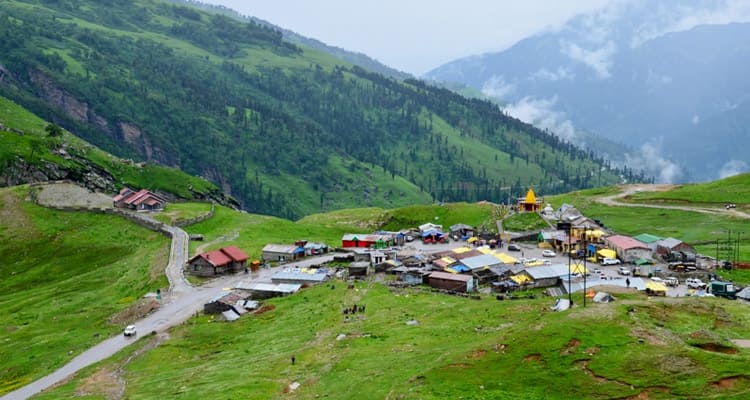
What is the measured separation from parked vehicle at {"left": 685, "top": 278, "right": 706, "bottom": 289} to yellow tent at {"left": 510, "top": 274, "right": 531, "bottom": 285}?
856 inches

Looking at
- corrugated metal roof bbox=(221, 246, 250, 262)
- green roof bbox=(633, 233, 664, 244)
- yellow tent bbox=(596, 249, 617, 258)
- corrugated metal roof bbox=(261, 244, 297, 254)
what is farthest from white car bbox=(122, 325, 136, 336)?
green roof bbox=(633, 233, 664, 244)

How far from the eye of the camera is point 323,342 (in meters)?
62.9

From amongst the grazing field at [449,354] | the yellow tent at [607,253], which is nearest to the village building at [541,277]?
the grazing field at [449,354]

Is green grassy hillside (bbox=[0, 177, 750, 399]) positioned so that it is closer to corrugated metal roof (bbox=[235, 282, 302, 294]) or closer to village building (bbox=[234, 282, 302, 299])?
corrugated metal roof (bbox=[235, 282, 302, 294])

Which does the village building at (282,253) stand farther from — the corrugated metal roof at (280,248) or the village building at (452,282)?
the village building at (452,282)

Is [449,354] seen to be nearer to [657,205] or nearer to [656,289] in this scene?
[656,289]

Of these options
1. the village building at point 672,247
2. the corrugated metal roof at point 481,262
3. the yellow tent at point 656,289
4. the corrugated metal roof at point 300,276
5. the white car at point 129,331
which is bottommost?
the white car at point 129,331

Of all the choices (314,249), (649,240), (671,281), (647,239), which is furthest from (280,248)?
(647,239)

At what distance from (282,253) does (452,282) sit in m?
37.7

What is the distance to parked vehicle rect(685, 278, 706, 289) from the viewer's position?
271 ft

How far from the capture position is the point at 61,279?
107 metres

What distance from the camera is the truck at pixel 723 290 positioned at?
77.9 metres

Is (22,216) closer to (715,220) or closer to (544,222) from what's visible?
(544,222)

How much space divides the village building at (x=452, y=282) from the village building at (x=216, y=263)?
115 ft
